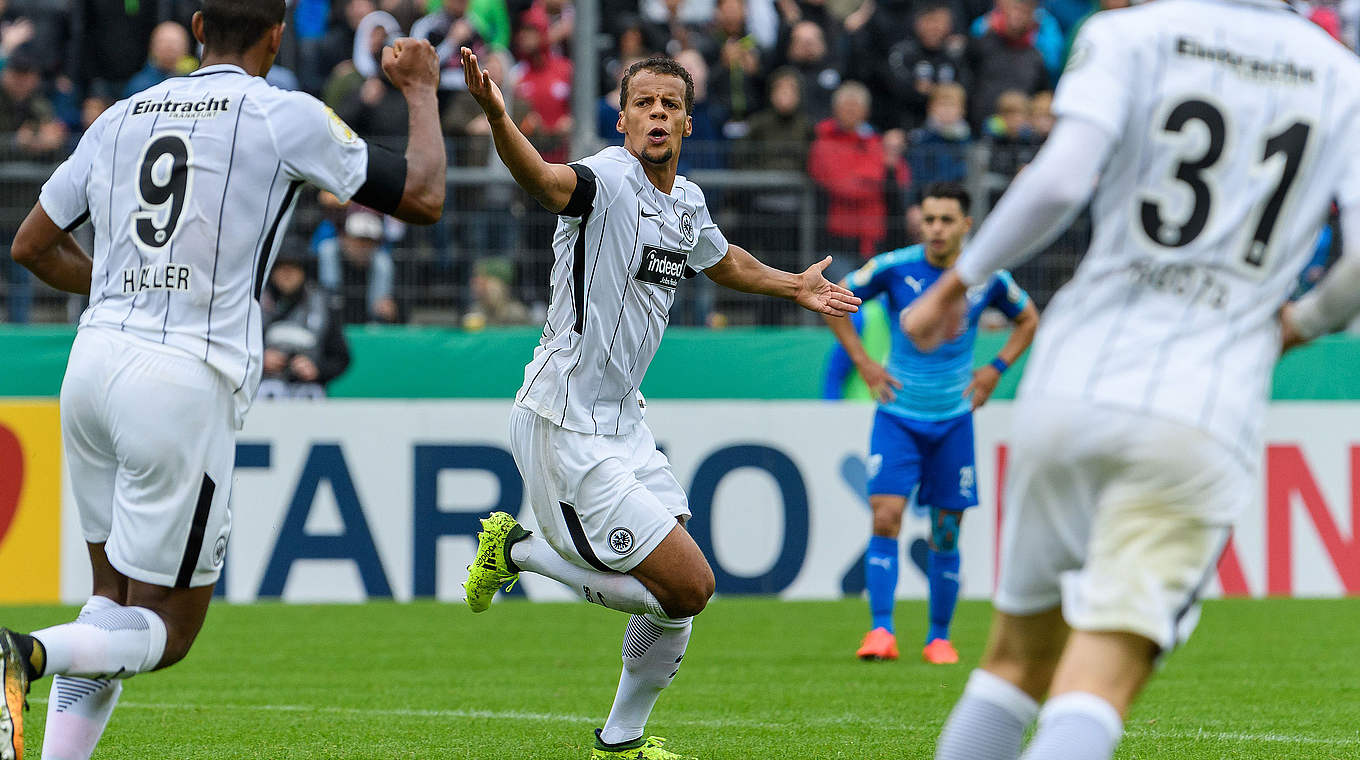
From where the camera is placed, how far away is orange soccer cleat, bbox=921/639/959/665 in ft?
29.9

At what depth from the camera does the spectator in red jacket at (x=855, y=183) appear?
45.1ft

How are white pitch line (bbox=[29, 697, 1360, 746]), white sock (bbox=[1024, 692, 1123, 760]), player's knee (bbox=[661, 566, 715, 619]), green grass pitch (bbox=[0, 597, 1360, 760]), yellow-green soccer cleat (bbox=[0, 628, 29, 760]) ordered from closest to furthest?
1. white sock (bbox=[1024, 692, 1123, 760])
2. yellow-green soccer cleat (bbox=[0, 628, 29, 760])
3. player's knee (bbox=[661, 566, 715, 619])
4. green grass pitch (bbox=[0, 597, 1360, 760])
5. white pitch line (bbox=[29, 697, 1360, 746])

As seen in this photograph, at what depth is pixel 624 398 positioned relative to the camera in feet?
20.2

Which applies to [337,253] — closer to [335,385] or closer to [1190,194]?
[335,385]

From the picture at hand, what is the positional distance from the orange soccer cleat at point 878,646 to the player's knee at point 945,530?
0.63 meters

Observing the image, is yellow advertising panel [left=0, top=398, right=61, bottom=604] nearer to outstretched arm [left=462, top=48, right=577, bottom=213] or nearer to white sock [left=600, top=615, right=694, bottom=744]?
white sock [left=600, top=615, right=694, bottom=744]

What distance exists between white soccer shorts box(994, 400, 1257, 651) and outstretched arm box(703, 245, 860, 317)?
2206 mm

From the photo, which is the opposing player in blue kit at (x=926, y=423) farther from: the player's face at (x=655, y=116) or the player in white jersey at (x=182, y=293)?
the player in white jersey at (x=182, y=293)

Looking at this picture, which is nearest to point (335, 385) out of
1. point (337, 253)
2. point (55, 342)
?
point (337, 253)

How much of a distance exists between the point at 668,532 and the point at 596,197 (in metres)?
1.21

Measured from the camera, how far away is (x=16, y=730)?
166 inches

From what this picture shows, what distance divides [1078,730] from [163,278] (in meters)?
2.70

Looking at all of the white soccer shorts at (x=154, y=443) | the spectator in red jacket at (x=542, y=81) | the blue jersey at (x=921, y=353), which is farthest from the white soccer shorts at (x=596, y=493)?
the spectator in red jacket at (x=542, y=81)

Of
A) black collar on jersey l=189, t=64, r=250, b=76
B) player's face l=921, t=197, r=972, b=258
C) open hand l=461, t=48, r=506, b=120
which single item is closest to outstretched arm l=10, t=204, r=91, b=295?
black collar on jersey l=189, t=64, r=250, b=76
